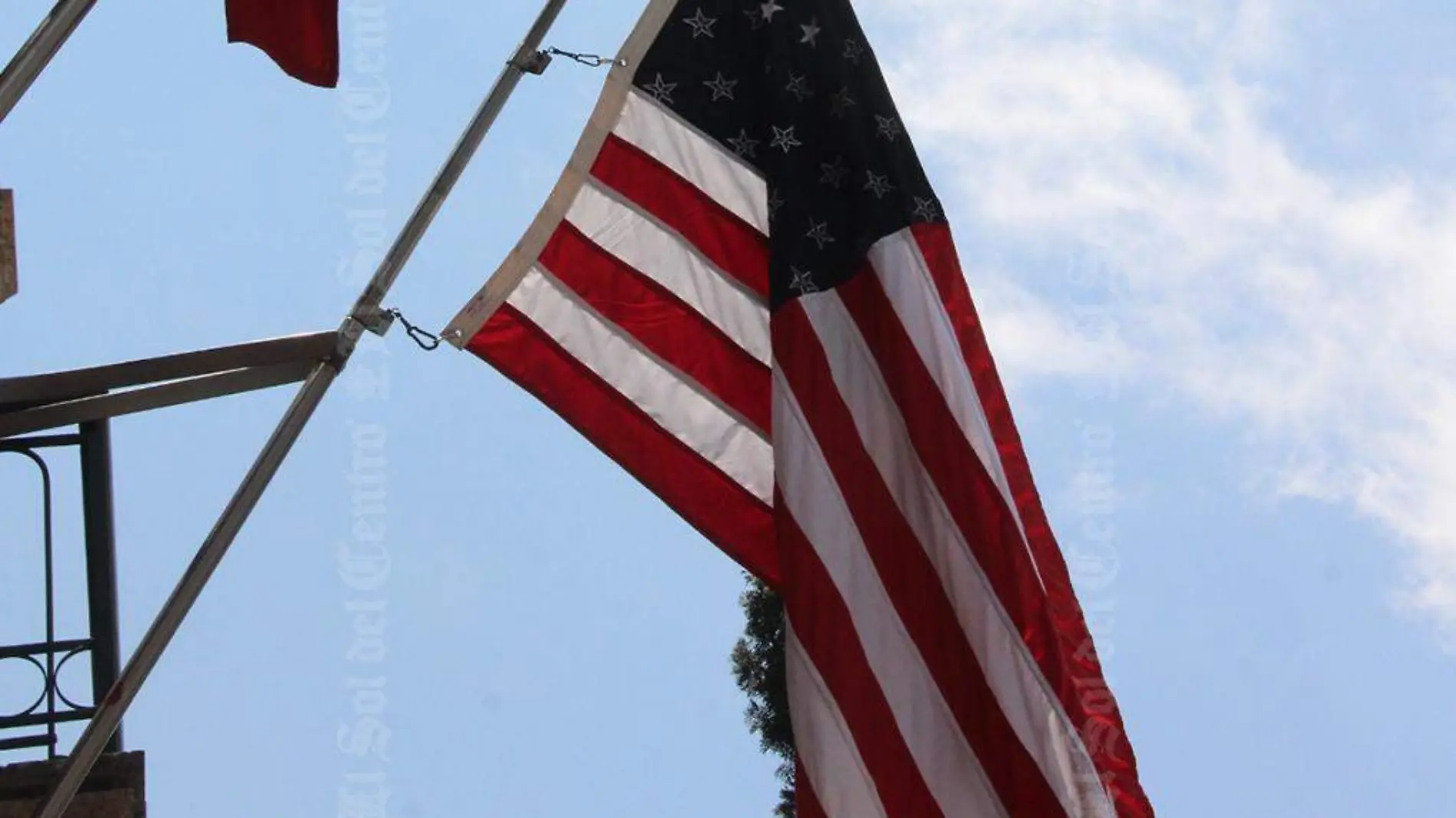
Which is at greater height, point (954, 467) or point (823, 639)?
point (954, 467)

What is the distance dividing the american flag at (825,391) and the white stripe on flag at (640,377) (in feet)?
0.03

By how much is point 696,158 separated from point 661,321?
716 millimetres

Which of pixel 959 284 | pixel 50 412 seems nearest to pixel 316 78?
pixel 50 412

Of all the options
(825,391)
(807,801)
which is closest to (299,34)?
(825,391)

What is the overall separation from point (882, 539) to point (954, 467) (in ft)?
1.26

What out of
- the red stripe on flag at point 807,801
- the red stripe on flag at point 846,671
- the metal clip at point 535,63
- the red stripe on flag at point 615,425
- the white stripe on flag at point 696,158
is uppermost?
the metal clip at point 535,63

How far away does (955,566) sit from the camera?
8.81 metres

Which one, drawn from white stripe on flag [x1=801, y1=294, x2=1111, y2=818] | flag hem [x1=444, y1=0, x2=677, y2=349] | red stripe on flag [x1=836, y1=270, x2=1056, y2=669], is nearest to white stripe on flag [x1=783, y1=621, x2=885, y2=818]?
white stripe on flag [x1=801, y1=294, x2=1111, y2=818]

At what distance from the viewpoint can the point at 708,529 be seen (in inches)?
361

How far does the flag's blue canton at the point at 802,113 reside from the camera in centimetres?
934

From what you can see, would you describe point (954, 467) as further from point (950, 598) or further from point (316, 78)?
point (316, 78)

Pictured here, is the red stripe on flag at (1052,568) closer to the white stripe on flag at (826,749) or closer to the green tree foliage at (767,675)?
the white stripe on flag at (826,749)

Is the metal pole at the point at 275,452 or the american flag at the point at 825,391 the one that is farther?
the american flag at the point at 825,391

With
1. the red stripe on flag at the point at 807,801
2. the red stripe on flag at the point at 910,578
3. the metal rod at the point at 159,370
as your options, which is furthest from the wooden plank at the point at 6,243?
the red stripe on flag at the point at 807,801
